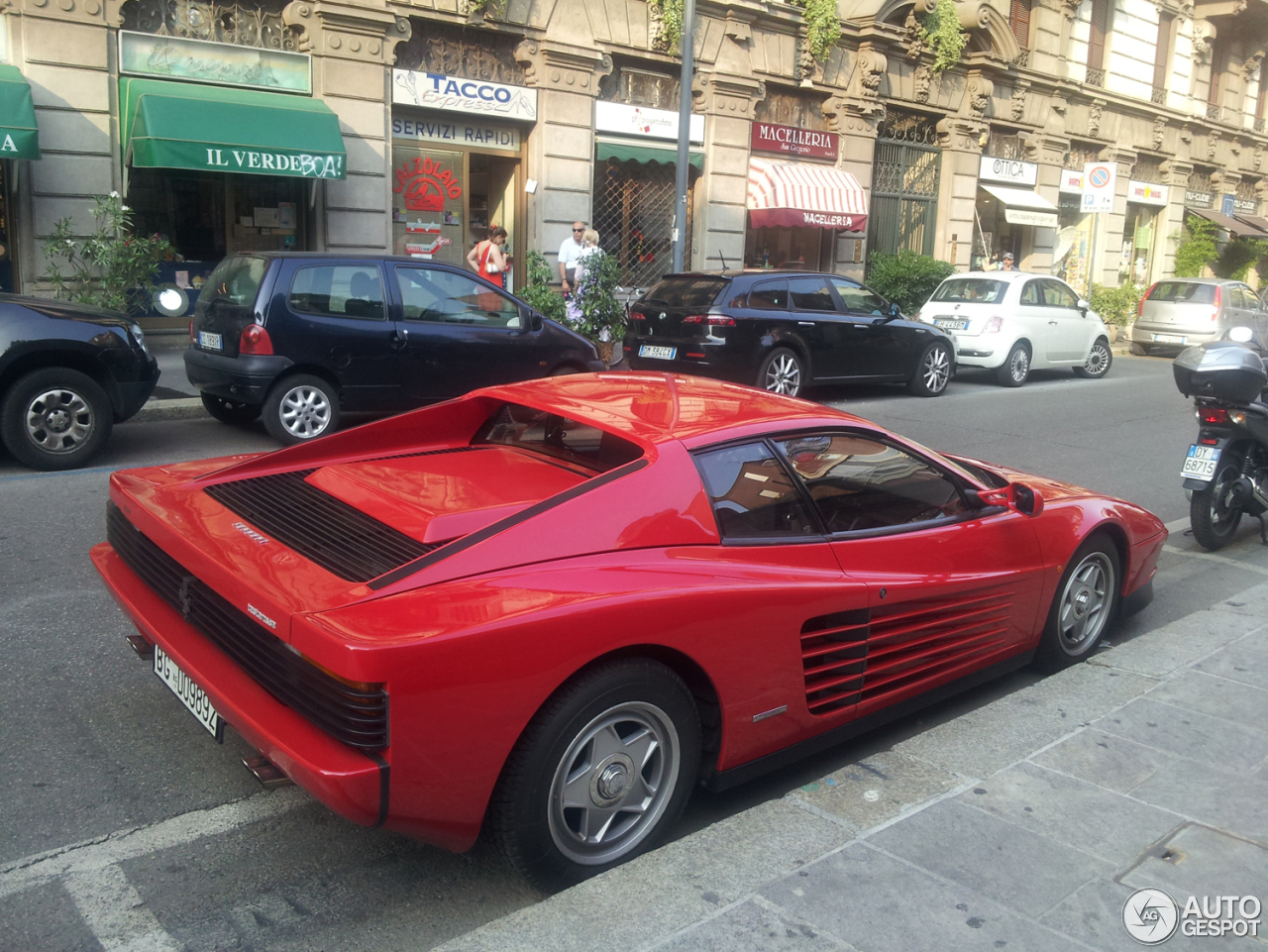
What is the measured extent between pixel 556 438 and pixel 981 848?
198 centimetres

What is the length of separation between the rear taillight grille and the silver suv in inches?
899

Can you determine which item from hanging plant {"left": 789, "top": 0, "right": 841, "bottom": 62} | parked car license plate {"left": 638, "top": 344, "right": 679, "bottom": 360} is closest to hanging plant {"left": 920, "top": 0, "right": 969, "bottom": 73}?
hanging plant {"left": 789, "top": 0, "right": 841, "bottom": 62}

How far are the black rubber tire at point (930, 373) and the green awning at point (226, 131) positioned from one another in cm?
820

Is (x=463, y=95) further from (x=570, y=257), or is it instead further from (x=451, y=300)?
(x=451, y=300)

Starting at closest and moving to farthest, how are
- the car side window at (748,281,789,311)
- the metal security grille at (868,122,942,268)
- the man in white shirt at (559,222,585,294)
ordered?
the car side window at (748,281,789,311) → the man in white shirt at (559,222,585,294) → the metal security grille at (868,122,942,268)

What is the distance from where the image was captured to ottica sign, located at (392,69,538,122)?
16.3 m

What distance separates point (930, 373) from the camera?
1498cm

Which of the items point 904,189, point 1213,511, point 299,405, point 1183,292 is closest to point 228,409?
point 299,405

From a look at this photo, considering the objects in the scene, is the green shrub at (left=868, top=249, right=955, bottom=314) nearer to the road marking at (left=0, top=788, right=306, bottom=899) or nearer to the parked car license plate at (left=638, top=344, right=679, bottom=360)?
the parked car license plate at (left=638, top=344, right=679, bottom=360)

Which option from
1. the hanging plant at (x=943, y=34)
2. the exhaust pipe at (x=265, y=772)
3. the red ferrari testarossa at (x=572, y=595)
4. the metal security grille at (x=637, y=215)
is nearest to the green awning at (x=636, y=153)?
the metal security grille at (x=637, y=215)

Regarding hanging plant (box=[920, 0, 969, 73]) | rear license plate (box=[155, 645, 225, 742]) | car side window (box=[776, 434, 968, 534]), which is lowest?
rear license plate (box=[155, 645, 225, 742])

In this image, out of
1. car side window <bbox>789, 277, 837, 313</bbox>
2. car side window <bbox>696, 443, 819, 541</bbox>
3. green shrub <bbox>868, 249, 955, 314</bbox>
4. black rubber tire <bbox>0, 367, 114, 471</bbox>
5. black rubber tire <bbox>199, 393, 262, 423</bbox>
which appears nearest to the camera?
car side window <bbox>696, 443, 819, 541</bbox>

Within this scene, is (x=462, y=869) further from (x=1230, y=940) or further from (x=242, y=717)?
→ (x=1230, y=940)

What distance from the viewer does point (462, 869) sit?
328cm
